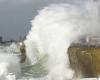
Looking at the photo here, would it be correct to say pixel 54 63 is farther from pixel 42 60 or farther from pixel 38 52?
pixel 38 52

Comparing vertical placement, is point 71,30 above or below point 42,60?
above

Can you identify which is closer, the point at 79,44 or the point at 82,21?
the point at 79,44

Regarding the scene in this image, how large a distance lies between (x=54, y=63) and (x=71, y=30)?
10.4 feet

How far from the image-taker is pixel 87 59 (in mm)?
30859

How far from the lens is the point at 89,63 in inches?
1220

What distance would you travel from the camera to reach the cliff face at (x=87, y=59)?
30.3m

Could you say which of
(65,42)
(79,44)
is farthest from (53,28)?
(79,44)

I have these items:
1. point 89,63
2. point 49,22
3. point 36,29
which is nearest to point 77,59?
point 89,63

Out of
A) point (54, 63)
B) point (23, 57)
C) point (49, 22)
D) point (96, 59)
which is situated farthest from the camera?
point (23, 57)

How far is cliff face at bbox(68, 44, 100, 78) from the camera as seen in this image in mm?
30281

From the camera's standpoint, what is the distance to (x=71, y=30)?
3925 centimetres

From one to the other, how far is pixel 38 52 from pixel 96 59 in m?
20.3

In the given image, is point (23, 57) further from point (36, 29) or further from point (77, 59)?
point (77, 59)

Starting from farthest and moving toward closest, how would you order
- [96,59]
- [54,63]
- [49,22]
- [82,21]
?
[49,22] < [82,21] < [54,63] < [96,59]
